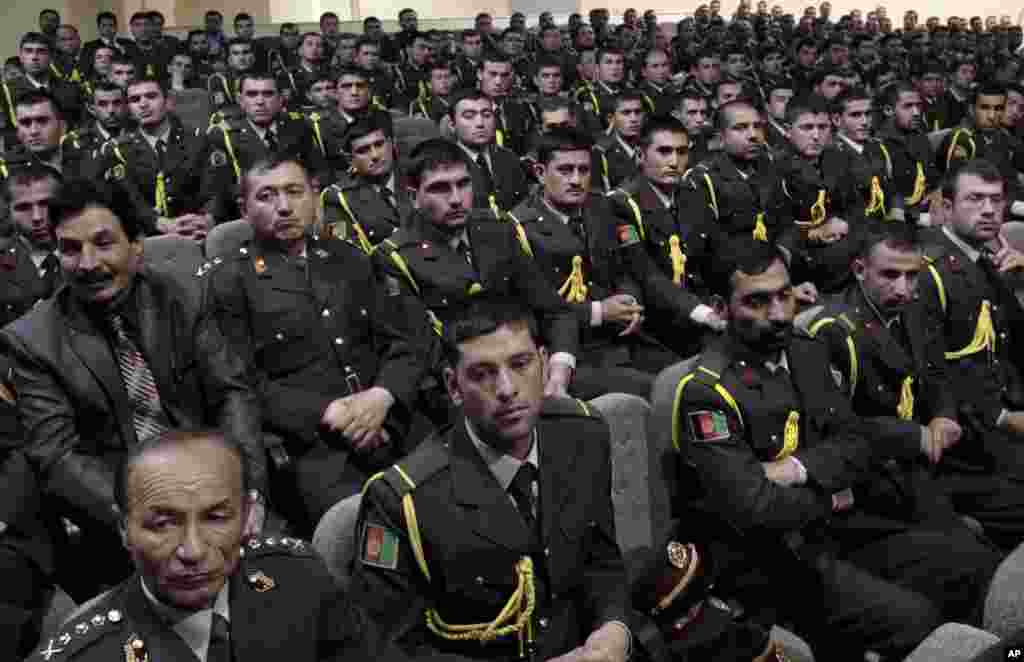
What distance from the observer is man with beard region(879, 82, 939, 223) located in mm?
5832

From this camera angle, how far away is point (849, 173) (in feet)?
17.5

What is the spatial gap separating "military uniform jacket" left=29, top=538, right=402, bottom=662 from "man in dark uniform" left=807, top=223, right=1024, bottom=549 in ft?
5.32

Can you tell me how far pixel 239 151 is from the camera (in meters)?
5.48

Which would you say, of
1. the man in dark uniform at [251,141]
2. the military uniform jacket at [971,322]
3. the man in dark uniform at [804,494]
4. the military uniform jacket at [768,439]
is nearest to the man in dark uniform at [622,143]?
the man in dark uniform at [251,141]

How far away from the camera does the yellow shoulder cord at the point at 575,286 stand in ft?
12.7

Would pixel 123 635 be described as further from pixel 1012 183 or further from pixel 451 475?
pixel 1012 183

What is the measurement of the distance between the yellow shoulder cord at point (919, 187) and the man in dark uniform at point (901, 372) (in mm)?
3065

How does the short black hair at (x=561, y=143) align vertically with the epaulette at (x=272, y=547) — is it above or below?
above

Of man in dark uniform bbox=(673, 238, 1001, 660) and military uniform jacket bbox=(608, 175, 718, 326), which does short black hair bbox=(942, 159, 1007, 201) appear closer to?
military uniform jacket bbox=(608, 175, 718, 326)

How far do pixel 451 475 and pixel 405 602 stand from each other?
0.77ft

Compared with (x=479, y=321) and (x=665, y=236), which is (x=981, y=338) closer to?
(x=665, y=236)

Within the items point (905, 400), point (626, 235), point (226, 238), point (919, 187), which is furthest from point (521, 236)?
point (919, 187)

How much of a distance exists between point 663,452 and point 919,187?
13.4ft

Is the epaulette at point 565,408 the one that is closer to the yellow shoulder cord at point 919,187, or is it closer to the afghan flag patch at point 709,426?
the afghan flag patch at point 709,426
